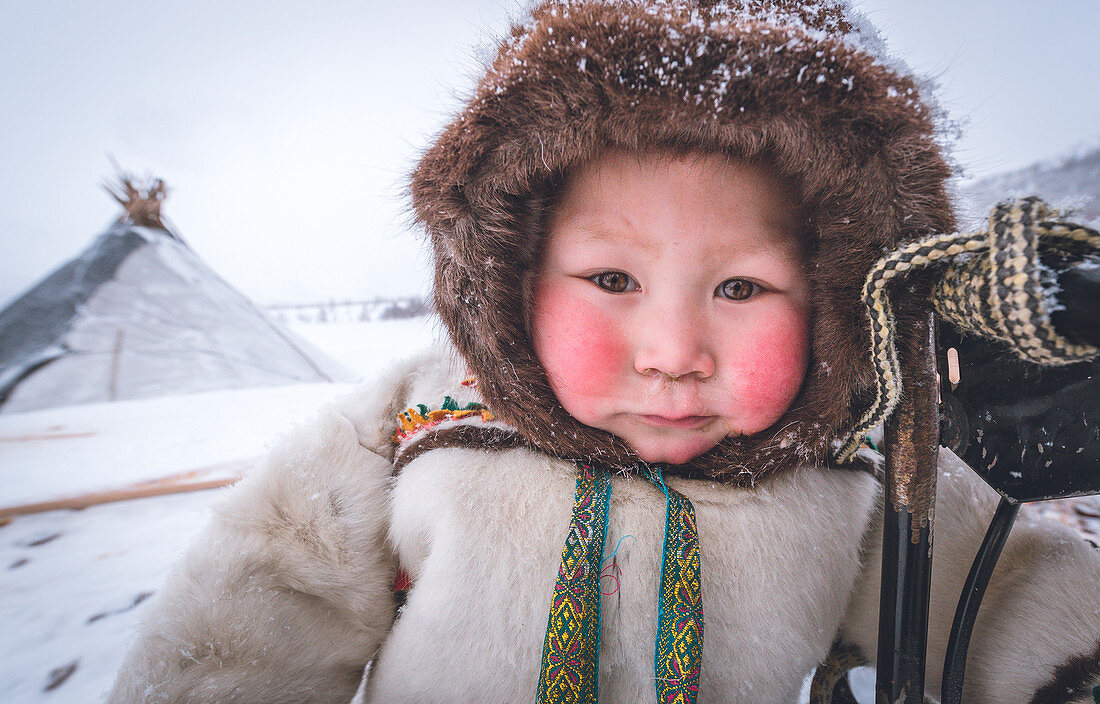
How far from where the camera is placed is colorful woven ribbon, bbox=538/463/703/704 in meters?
0.55

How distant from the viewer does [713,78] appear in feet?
1.68

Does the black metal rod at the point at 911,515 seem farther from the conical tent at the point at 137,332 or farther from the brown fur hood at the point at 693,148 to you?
the conical tent at the point at 137,332

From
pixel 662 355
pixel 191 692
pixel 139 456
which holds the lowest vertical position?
pixel 139 456

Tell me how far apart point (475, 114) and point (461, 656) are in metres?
0.66

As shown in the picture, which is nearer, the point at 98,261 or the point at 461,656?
the point at 461,656

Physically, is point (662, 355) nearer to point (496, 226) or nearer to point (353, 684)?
point (496, 226)

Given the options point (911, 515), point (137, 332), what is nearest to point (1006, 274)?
point (911, 515)

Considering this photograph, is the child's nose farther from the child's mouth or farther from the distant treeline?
the distant treeline

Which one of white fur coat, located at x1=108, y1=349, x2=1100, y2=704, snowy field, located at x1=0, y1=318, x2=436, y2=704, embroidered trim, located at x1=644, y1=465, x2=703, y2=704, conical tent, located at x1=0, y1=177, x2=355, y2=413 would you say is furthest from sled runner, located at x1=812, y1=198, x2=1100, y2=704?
conical tent, located at x1=0, y1=177, x2=355, y2=413

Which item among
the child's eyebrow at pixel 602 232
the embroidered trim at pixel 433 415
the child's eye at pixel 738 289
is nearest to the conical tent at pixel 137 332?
the embroidered trim at pixel 433 415

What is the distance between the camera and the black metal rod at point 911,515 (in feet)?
1.77

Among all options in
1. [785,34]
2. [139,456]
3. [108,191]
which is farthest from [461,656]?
[108,191]

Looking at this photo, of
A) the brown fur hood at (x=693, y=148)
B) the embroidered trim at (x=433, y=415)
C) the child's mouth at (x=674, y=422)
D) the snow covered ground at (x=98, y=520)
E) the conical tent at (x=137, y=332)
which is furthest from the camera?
the conical tent at (x=137, y=332)

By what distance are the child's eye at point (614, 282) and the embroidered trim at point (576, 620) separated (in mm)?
274
